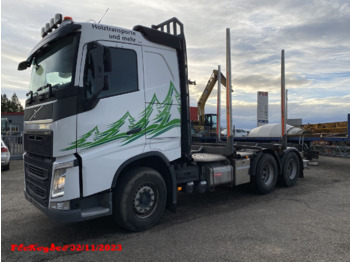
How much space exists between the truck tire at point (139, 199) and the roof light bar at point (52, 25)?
253 centimetres

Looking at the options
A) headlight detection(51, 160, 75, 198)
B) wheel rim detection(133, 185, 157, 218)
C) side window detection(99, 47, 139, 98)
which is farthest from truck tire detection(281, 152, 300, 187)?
headlight detection(51, 160, 75, 198)

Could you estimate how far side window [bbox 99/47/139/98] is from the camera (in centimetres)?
406

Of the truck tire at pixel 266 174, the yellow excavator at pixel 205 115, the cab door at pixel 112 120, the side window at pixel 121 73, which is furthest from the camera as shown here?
the yellow excavator at pixel 205 115

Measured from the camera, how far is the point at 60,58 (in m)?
4.03

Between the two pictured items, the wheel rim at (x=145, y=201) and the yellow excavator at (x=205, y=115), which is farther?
the yellow excavator at (x=205, y=115)

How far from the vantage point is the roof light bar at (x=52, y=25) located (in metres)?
4.18

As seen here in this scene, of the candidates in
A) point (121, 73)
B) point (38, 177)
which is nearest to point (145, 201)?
point (38, 177)

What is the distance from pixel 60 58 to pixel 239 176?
434 centimetres

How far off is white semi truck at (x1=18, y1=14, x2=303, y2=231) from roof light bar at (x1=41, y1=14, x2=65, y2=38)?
0.05 ft

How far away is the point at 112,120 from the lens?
4.04 metres

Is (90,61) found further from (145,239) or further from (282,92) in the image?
(282,92)

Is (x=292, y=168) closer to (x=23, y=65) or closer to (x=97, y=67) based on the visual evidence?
(x=97, y=67)

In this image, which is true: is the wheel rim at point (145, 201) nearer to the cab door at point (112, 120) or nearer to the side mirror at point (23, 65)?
the cab door at point (112, 120)

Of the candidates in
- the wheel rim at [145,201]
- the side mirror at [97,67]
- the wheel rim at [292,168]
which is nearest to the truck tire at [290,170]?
the wheel rim at [292,168]
